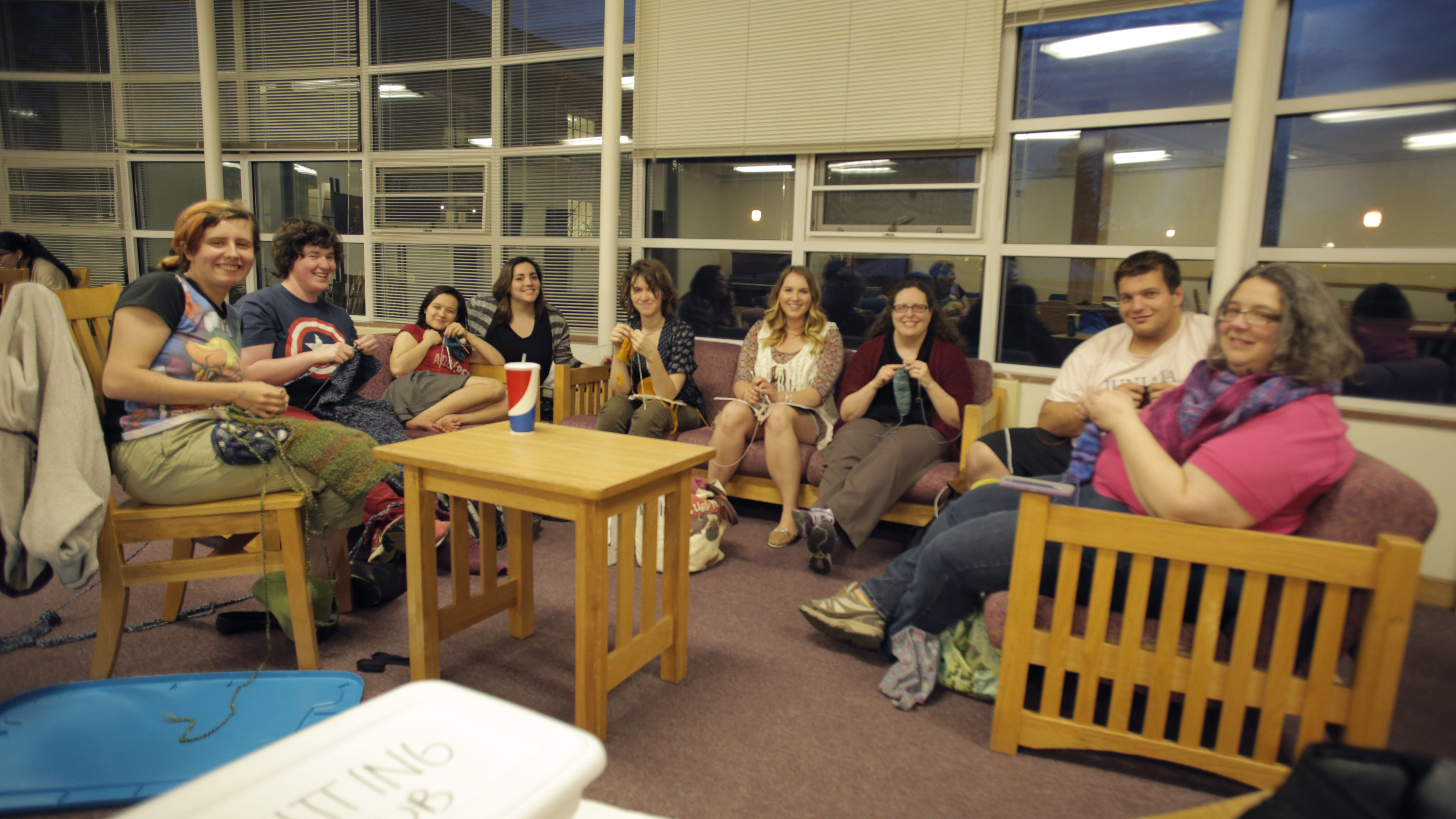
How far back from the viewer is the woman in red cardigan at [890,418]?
8.95 feet

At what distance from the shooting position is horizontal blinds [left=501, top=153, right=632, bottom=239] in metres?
4.36

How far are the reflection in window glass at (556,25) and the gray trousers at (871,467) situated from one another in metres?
2.60

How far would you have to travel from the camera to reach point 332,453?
6.66 ft

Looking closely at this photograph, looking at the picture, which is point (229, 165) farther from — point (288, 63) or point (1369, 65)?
point (1369, 65)

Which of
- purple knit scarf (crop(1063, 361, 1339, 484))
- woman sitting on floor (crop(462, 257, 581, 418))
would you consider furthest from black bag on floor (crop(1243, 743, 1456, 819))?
woman sitting on floor (crop(462, 257, 581, 418))

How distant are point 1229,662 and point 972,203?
245 centimetres

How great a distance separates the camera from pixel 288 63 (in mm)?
4918

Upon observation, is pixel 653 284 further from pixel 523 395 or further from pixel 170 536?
pixel 170 536

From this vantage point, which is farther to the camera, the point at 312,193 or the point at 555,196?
the point at 312,193

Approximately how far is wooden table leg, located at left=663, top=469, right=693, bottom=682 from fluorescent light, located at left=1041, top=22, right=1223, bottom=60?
8.68 ft

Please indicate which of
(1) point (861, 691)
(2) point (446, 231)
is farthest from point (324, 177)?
(1) point (861, 691)

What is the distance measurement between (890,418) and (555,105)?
2769 millimetres

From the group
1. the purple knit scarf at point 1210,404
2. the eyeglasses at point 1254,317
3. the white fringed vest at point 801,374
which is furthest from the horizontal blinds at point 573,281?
the eyeglasses at point 1254,317

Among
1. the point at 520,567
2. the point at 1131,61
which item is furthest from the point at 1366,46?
the point at 520,567
